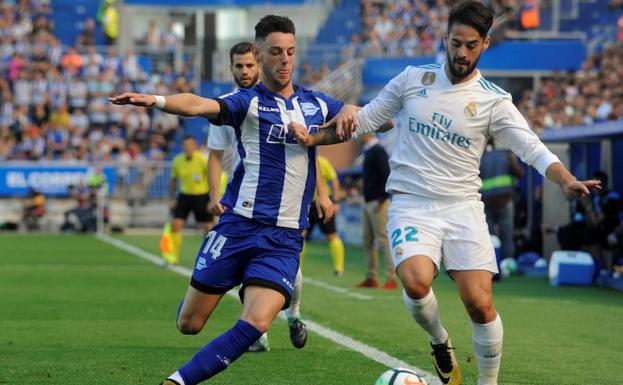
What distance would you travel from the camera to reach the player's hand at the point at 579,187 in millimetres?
6605

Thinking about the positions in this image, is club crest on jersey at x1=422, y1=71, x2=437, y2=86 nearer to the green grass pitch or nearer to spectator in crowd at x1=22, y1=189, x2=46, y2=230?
the green grass pitch

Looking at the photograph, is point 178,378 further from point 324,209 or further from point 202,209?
point 202,209

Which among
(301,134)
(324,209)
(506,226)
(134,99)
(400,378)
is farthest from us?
(506,226)

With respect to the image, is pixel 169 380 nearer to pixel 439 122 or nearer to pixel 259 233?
pixel 259 233

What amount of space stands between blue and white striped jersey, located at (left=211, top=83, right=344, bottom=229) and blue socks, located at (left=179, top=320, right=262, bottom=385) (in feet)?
2.65

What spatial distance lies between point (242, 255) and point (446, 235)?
3.88 feet

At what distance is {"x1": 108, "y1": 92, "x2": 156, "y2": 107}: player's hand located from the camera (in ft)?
20.3

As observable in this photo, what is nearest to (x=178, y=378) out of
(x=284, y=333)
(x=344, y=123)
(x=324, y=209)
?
(x=344, y=123)

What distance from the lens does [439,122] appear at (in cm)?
738

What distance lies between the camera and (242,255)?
7.18 metres

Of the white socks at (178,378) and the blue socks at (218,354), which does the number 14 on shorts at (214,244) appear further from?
the white socks at (178,378)

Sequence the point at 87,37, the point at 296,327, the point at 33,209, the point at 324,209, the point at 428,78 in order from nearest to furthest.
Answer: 1. the point at 428,78
2. the point at 324,209
3. the point at 296,327
4. the point at 33,209
5. the point at 87,37

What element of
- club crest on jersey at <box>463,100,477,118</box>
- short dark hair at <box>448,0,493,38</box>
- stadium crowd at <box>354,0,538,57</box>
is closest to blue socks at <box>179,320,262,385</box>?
club crest on jersey at <box>463,100,477,118</box>

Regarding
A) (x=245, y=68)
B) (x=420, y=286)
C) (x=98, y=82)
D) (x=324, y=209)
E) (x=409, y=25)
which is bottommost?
(x=420, y=286)
